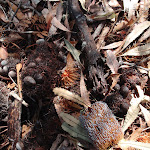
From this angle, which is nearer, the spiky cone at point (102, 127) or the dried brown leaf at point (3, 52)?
the spiky cone at point (102, 127)

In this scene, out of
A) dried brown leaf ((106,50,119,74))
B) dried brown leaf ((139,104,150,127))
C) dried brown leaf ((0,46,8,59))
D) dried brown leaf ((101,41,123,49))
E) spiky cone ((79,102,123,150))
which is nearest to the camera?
spiky cone ((79,102,123,150))

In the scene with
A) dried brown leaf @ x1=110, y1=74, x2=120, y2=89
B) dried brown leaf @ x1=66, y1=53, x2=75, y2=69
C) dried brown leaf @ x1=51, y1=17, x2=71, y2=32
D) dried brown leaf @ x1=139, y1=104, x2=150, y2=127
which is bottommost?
dried brown leaf @ x1=139, y1=104, x2=150, y2=127

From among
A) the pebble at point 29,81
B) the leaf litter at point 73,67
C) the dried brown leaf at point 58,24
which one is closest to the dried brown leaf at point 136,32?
the leaf litter at point 73,67

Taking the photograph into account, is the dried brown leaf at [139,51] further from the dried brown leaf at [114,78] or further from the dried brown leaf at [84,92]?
the dried brown leaf at [84,92]

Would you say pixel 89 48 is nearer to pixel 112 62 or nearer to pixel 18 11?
pixel 112 62

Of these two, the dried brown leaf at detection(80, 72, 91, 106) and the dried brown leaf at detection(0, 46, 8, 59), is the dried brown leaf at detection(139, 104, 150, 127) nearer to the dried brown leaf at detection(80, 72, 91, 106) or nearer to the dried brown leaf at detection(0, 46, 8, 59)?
the dried brown leaf at detection(80, 72, 91, 106)

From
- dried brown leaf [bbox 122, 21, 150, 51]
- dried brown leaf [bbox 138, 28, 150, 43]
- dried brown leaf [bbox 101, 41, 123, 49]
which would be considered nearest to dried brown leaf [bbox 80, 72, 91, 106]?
dried brown leaf [bbox 101, 41, 123, 49]

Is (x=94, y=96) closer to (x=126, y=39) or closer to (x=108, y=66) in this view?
(x=108, y=66)

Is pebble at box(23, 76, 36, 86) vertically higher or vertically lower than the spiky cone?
higher
